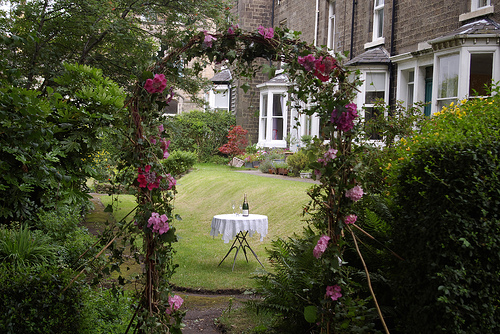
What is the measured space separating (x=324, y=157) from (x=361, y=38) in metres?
13.8

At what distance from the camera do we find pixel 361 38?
16.5 m

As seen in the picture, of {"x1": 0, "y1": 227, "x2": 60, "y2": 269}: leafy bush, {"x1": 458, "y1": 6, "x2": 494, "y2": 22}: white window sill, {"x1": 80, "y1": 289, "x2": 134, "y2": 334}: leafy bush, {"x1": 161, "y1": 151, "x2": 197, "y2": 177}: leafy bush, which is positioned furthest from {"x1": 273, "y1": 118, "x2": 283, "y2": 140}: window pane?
{"x1": 80, "y1": 289, "x2": 134, "y2": 334}: leafy bush

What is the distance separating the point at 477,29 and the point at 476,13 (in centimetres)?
58

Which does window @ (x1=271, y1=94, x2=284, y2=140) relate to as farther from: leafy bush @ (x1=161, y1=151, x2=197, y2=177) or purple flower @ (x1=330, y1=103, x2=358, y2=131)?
purple flower @ (x1=330, y1=103, x2=358, y2=131)

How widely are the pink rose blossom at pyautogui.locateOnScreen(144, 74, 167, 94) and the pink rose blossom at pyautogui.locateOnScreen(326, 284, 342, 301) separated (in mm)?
2168

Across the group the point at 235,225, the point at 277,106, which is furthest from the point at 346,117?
the point at 277,106

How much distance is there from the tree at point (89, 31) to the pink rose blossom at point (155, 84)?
380 cm

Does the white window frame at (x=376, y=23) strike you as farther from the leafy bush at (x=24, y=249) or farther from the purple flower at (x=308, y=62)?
the leafy bush at (x=24, y=249)

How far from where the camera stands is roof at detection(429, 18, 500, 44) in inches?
429

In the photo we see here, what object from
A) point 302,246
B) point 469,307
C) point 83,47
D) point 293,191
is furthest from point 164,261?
point 293,191

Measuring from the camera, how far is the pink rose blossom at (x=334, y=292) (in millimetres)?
3746

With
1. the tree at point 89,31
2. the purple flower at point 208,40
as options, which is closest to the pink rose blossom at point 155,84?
the purple flower at point 208,40

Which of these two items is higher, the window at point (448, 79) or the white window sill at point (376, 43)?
the white window sill at point (376, 43)

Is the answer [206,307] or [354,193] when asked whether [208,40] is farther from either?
[206,307]
